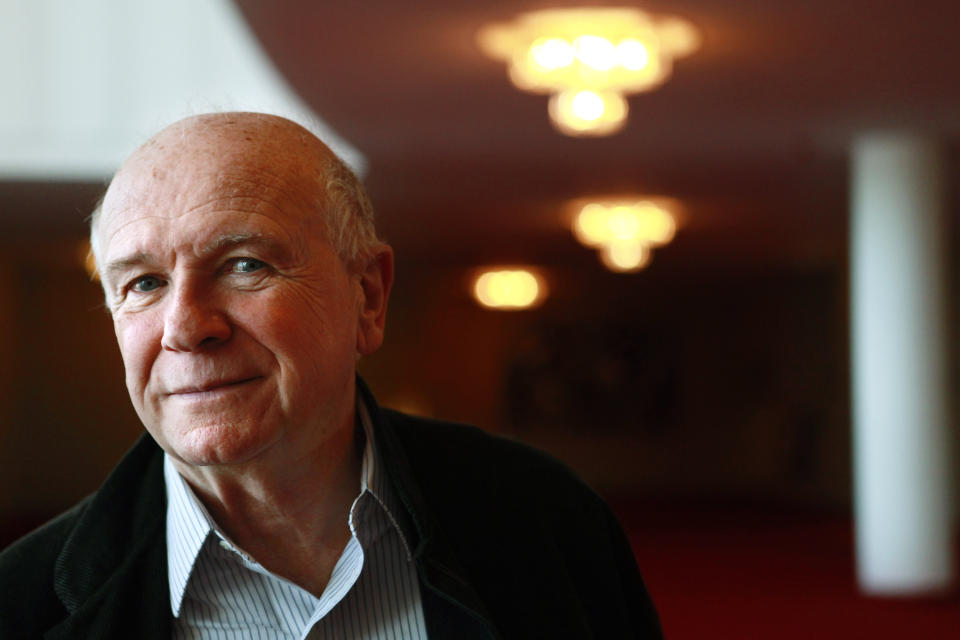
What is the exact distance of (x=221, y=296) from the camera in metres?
1.62

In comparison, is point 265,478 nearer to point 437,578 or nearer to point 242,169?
point 437,578

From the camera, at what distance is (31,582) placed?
5.49ft

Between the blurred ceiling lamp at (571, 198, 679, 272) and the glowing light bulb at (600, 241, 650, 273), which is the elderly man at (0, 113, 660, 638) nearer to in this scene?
the blurred ceiling lamp at (571, 198, 679, 272)

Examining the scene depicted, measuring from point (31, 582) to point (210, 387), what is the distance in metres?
0.38

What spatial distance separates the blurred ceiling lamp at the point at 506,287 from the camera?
18812mm

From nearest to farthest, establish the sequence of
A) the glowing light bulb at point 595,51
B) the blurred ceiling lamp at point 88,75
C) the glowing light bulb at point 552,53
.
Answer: the glowing light bulb at point 552,53 → the glowing light bulb at point 595,51 → the blurred ceiling lamp at point 88,75

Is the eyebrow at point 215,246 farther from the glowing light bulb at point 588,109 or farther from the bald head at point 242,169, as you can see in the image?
the glowing light bulb at point 588,109

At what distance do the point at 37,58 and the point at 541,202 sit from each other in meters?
5.02

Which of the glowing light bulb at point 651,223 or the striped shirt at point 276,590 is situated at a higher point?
the glowing light bulb at point 651,223

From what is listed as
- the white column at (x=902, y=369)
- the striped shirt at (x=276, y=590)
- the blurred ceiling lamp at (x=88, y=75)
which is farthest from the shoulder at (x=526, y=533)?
the blurred ceiling lamp at (x=88, y=75)

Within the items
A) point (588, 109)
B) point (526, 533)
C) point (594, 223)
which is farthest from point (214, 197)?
point (594, 223)

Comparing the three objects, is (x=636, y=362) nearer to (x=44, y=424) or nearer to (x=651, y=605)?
(x=44, y=424)

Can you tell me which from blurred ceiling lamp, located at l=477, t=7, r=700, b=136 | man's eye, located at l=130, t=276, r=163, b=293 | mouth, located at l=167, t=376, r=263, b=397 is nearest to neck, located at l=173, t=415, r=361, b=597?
mouth, located at l=167, t=376, r=263, b=397

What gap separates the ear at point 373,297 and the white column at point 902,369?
26.2ft
